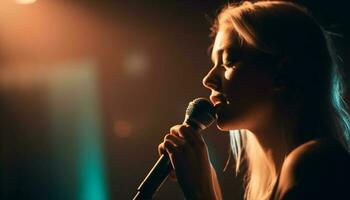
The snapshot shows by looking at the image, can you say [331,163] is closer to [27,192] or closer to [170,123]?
[170,123]

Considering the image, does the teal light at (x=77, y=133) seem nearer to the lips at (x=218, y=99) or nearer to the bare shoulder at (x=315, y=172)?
the lips at (x=218, y=99)

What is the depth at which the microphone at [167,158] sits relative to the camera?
3.28 feet

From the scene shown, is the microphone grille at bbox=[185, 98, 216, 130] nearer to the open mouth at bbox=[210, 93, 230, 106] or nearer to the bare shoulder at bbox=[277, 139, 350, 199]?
the open mouth at bbox=[210, 93, 230, 106]

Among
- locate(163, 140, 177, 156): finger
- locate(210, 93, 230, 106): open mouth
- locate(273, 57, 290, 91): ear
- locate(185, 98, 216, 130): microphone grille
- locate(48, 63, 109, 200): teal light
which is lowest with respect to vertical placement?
locate(48, 63, 109, 200): teal light

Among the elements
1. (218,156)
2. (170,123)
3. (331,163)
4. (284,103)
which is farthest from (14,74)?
(331,163)

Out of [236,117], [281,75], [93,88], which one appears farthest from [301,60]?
[93,88]

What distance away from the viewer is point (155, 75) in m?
2.00

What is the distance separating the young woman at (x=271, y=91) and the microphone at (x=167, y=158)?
0.02 m

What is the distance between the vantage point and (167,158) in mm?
1016

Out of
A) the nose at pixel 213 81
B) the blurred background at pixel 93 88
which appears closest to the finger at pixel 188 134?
the nose at pixel 213 81

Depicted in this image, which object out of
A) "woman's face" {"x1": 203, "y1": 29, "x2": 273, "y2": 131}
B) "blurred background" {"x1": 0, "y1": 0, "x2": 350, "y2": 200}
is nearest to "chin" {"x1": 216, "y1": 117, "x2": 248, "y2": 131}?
"woman's face" {"x1": 203, "y1": 29, "x2": 273, "y2": 131}

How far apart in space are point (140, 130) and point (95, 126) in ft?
0.53

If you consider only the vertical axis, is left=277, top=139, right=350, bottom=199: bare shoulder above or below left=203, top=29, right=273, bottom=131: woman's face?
below

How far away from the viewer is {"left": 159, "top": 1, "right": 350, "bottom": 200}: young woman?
97 centimetres
